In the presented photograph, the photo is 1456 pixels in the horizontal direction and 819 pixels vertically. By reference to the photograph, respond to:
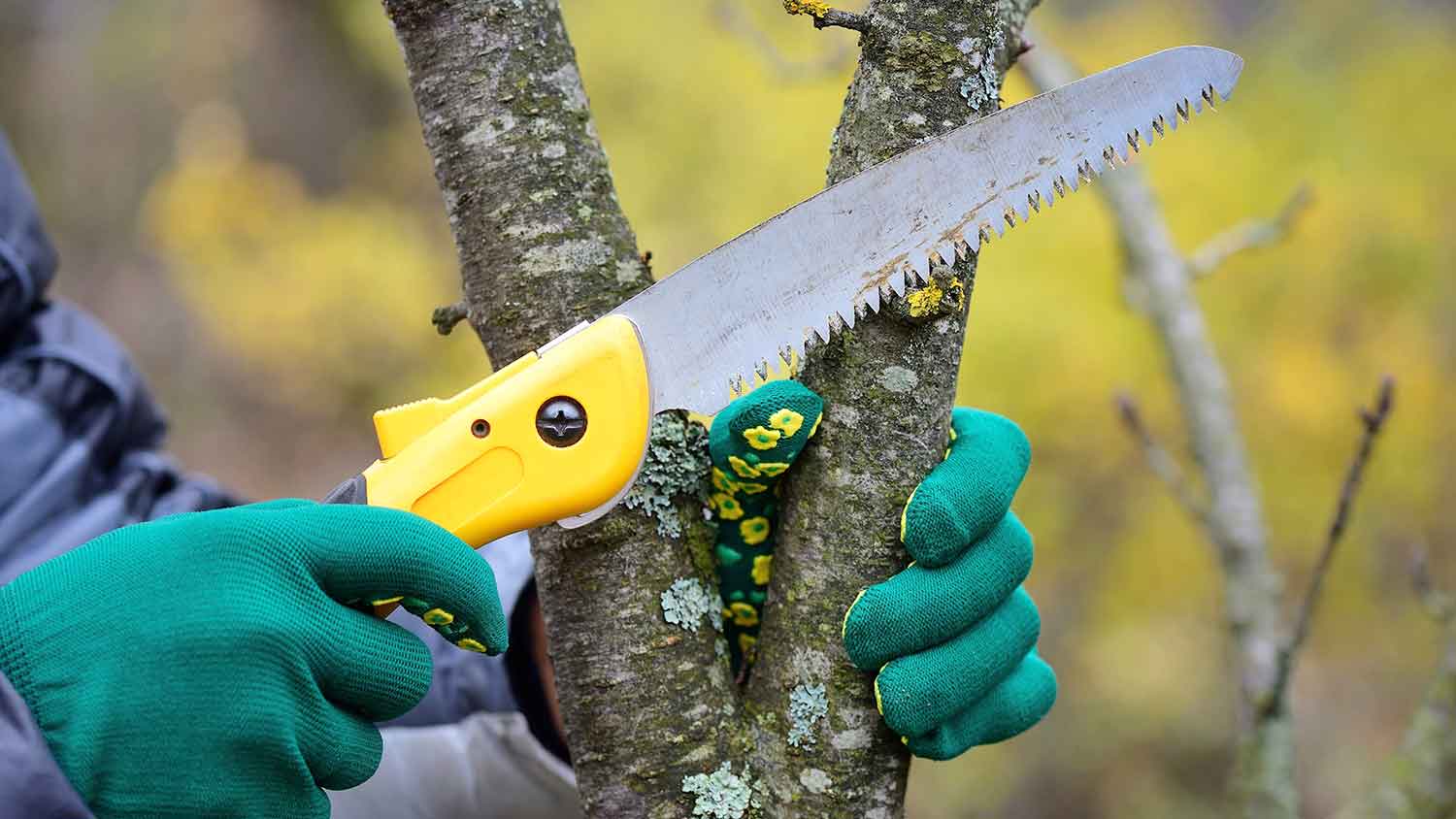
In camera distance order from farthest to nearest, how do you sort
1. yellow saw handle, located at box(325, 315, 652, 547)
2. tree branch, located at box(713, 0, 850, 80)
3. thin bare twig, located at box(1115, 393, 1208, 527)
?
tree branch, located at box(713, 0, 850, 80)
thin bare twig, located at box(1115, 393, 1208, 527)
yellow saw handle, located at box(325, 315, 652, 547)

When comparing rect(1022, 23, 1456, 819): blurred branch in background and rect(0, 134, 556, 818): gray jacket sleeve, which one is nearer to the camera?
rect(0, 134, 556, 818): gray jacket sleeve

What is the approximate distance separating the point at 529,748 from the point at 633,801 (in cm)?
65

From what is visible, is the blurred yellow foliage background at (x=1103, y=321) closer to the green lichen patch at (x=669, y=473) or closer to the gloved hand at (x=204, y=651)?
the green lichen patch at (x=669, y=473)

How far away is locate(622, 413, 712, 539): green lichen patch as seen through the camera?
1.39m

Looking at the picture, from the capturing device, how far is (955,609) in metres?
1.35

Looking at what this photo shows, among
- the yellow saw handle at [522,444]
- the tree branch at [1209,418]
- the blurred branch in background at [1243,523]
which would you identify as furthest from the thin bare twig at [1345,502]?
the yellow saw handle at [522,444]

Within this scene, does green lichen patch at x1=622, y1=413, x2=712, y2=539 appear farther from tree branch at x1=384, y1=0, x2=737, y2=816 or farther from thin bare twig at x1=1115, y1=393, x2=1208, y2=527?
thin bare twig at x1=1115, y1=393, x2=1208, y2=527

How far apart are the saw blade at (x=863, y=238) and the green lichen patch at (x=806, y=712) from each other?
38 centimetres

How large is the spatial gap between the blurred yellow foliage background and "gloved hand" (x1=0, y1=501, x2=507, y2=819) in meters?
5.26

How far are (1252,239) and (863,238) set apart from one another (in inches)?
87.5

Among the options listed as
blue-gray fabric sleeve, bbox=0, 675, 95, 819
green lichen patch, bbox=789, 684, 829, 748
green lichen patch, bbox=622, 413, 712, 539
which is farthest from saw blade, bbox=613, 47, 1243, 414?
blue-gray fabric sleeve, bbox=0, 675, 95, 819

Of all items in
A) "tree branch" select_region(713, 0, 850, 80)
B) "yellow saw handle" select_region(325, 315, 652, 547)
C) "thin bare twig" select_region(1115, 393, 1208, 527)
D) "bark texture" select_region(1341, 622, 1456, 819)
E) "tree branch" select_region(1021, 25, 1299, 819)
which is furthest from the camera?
"tree branch" select_region(713, 0, 850, 80)

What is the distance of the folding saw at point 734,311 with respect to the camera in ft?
4.10

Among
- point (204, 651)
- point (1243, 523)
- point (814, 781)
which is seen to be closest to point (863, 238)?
point (814, 781)
